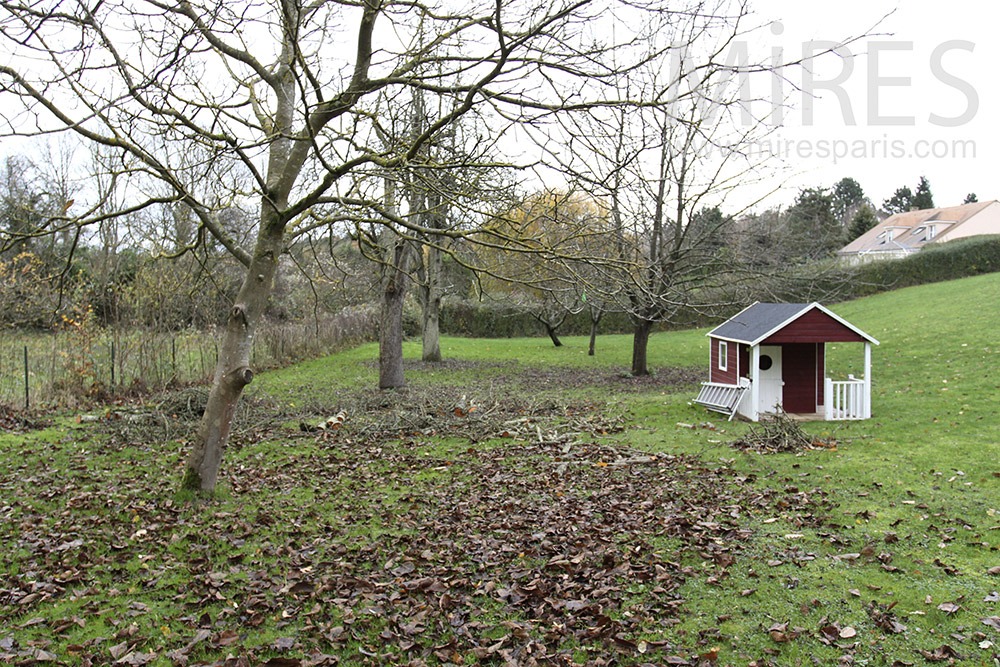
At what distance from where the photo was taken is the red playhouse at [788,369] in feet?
40.7

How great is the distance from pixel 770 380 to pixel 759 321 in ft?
3.99

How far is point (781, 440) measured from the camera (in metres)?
9.97

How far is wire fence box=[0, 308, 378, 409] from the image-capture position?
1273 cm

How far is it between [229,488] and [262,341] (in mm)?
14302

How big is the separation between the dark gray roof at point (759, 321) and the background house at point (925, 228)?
31.8 metres

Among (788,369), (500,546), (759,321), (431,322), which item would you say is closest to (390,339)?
(431,322)

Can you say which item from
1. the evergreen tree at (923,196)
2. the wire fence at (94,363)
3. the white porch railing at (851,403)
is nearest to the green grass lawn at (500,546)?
the white porch railing at (851,403)

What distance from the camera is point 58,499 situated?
6.80m

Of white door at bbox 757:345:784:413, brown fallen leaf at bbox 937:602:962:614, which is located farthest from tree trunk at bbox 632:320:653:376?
brown fallen leaf at bbox 937:602:962:614

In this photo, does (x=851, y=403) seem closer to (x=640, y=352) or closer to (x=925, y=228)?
(x=640, y=352)

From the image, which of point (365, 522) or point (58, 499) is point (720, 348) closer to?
point (365, 522)

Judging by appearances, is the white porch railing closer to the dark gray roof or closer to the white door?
the white door

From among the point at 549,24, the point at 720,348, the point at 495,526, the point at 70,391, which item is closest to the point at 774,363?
the point at 720,348

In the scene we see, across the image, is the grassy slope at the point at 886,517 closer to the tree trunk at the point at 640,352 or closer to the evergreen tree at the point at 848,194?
the tree trunk at the point at 640,352
